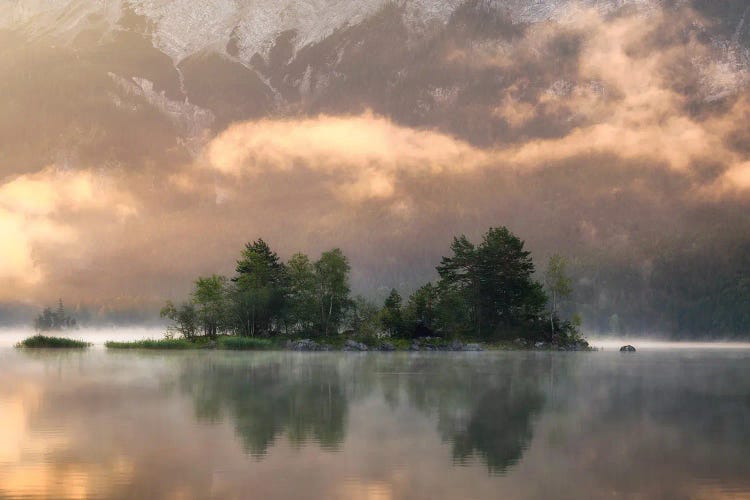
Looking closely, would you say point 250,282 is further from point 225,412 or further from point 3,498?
point 3,498

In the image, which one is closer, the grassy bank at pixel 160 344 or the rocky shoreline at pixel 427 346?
the grassy bank at pixel 160 344

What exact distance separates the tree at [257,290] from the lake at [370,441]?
331ft

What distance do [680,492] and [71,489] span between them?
16536 mm

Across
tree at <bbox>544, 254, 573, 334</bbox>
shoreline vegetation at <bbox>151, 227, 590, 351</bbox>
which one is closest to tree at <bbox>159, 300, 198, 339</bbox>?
shoreline vegetation at <bbox>151, 227, 590, 351</bbox>

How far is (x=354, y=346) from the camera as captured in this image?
154 metres

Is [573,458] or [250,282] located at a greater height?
[250,282]

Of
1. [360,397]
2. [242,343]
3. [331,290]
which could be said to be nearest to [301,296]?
[331,290]

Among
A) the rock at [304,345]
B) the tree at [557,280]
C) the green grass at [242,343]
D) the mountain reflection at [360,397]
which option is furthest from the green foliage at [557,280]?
the mountain reflection at [360,397]

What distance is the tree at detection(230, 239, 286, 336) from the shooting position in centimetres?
15675

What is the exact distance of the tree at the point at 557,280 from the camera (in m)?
161

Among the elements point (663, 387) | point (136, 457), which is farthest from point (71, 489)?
point (663, 387)

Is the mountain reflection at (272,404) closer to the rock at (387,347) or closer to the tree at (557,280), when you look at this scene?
the rock at (387,347)

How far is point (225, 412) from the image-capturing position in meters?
38.9

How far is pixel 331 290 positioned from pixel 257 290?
1459cm
